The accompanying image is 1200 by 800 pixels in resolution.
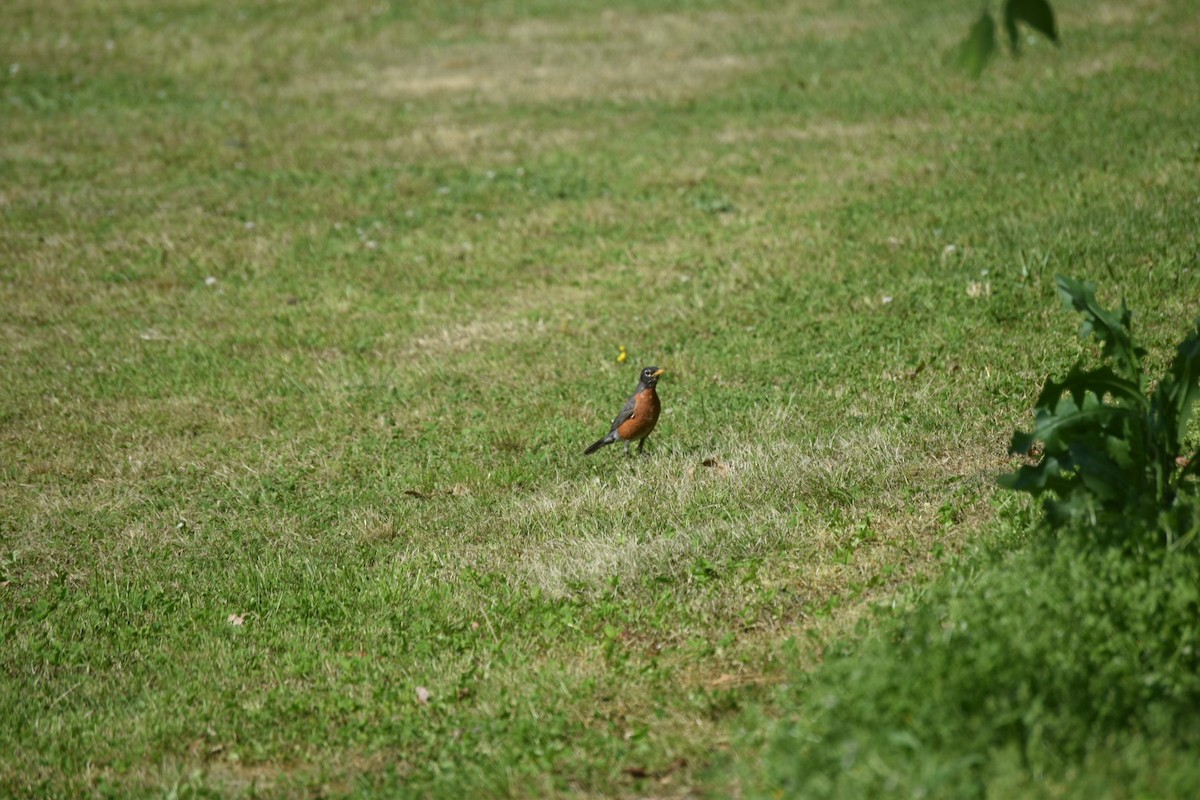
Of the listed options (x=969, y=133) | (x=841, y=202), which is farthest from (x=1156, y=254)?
(x=969, y=133)

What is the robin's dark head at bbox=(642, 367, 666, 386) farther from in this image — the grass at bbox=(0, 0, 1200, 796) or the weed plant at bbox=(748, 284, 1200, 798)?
the weed plant at bbox=(748, 284, 1200, 798)

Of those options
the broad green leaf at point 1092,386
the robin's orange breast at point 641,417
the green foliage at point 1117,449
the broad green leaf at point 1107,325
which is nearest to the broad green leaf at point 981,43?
the green foliage at point 1117,449

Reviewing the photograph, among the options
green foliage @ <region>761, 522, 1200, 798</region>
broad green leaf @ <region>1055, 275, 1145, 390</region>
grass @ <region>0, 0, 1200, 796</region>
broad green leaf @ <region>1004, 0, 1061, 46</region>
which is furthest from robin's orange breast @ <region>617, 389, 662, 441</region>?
broad green leaf @ <region>1004, 0, 1061, 46</region>

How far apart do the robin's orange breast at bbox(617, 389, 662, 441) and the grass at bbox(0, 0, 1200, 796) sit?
275mm

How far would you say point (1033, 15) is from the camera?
120 inches

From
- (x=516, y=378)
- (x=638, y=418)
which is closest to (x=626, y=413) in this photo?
(x=638, y=418)

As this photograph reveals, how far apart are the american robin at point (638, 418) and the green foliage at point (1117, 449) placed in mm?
3467

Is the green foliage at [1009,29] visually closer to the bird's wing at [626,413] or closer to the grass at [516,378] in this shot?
the grass at [516,378]

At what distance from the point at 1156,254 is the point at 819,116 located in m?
8.09

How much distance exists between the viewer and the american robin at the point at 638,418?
839 cm

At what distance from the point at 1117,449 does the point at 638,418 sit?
3789 millimetres

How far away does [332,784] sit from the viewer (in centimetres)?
501

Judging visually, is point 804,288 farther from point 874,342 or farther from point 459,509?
point 459,509

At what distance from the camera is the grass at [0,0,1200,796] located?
18.3ft
